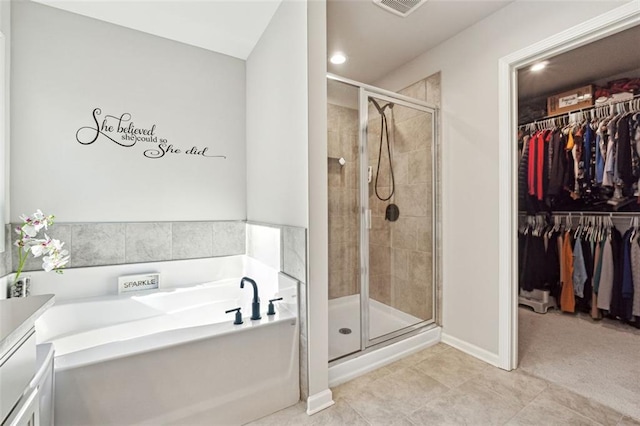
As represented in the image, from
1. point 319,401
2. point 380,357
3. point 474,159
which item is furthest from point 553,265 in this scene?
point 319,401

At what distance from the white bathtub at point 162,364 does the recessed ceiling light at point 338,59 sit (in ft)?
7.22

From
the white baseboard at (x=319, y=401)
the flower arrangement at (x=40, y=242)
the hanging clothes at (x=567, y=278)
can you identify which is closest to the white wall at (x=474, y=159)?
the white baseboard at (x=319, y=401)

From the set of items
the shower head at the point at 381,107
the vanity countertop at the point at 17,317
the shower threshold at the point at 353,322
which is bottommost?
the shower threshold at the point at 353,322

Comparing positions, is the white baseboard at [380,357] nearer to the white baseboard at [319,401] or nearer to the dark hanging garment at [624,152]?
the white baseboard at [319,401]

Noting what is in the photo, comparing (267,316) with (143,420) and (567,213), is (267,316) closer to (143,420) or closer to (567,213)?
(143,420)

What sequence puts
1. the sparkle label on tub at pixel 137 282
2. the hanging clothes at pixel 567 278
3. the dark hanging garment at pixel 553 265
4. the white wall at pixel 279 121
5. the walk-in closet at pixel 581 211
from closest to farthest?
the white wall at pixel 279 121 → the sparkle label on tub at pixel 137 282 → the walk-in closet at pixel 581 211 → the hanging clothes at pixel 567 278 → the dark hanging garment at pixel 553 265

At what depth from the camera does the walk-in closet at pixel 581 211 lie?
2.46 meters

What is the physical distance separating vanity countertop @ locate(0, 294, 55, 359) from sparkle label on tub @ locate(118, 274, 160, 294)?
59.0 inches

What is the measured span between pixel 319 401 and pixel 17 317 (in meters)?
1.51

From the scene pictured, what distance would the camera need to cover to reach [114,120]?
2215 millimetres

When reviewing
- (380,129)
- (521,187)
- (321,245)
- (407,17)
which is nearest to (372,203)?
(380,129)

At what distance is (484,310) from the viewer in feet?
7.26

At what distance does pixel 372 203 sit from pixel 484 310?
3.95ft

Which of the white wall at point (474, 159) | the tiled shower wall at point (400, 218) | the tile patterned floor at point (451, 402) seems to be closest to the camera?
the tile patterned floor at point (451, 402)
